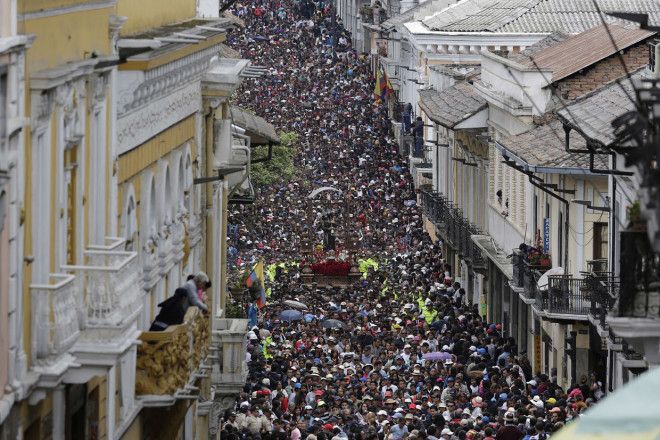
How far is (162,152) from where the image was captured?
31.3 metres

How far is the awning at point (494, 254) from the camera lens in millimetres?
52750

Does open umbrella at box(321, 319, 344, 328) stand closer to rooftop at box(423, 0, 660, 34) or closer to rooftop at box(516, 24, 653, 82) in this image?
rooftop at box(516, 24, 653, 82)

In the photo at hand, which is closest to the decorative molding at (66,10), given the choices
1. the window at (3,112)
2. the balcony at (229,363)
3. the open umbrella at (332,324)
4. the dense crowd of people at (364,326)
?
the window at (3,112)

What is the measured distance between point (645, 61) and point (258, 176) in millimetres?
47510

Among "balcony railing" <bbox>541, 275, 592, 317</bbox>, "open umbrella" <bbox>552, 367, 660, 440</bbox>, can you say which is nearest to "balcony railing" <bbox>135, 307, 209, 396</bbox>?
"open umbrella" <bbox>552, 367, 660, 440</bbox>

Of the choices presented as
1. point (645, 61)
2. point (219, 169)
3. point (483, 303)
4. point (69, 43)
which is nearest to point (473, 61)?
point (483, 303)

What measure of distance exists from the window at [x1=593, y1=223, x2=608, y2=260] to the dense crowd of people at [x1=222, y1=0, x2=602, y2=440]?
2.70 metres

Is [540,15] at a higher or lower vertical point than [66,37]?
higher

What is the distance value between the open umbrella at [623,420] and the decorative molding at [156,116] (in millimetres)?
14076

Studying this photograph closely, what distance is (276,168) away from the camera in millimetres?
93688

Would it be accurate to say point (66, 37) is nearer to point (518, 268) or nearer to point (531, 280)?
point (531, 280)

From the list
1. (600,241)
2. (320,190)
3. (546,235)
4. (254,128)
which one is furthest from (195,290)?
(320,190)

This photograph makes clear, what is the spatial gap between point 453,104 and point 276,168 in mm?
31796

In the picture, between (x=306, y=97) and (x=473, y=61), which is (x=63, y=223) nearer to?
(x=473, y=61)
